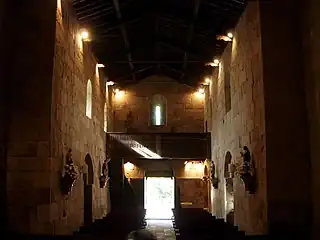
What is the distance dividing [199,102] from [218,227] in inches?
462

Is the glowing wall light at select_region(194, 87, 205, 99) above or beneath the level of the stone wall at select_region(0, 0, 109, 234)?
above

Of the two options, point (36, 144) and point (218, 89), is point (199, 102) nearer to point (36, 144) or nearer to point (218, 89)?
point (218, 89)

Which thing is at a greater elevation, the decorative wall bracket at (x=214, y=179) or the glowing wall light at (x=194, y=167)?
the glowing wall light at (x=194, y=167)

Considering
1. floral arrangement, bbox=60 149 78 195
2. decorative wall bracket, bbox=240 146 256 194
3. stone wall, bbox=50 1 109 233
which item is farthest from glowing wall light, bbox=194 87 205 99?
floral arrangement, bbox=60 149 78 195

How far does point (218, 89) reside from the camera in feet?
51.6

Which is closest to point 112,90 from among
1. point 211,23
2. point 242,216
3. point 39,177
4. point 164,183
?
point 164,183

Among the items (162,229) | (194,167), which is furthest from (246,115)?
(194,167)

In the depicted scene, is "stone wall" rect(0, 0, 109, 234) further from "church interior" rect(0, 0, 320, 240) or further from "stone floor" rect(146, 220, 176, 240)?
"stone floor" rect(146, 220, 176, 240)

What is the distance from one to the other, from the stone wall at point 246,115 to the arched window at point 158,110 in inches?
262

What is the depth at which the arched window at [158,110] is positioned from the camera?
21.4 m

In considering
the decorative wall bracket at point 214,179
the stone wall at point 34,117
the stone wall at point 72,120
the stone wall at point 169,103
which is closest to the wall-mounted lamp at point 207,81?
the stone wall at point 169,103

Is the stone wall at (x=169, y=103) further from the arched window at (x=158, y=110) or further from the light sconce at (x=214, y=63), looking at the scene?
the light sconce at (x=214, y=63)

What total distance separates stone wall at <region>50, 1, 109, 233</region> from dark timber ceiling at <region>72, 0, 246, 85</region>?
0.60 metres

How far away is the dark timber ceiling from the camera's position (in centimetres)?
1161
